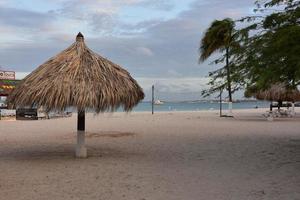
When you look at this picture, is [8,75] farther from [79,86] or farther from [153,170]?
[153,170]

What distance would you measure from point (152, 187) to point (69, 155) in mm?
4330

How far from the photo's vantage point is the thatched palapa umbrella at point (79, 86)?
9.73 m

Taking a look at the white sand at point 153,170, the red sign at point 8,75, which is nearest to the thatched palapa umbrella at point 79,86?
the white sand at point 153,170

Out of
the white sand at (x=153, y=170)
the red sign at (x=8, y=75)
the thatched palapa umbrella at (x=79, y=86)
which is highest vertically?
the red sign at (x=8, y=75)

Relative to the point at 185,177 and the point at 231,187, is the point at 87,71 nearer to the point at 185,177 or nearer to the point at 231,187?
the point at 185,177

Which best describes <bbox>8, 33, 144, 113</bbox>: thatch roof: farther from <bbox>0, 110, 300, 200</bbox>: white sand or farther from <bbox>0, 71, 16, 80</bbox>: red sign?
<bbox>0, 71, 16, 80</bbox>: red sign

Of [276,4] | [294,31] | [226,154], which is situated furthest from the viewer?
[226,154]

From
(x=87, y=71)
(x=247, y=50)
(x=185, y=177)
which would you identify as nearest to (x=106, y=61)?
(x=87, y=71)

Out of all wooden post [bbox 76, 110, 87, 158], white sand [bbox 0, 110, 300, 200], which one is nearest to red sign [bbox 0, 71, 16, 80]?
white sand [bbox 0, 110, 300, 200]

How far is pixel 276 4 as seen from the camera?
31.9 ft

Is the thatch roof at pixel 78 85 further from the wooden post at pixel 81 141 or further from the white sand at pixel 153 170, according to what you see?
the white sand at pixel 153 170

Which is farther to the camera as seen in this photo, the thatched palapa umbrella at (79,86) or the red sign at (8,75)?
the red sign at (8,75)

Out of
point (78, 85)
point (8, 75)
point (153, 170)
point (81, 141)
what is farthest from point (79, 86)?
point (8, 75)

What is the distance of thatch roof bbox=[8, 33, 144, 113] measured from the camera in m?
9.73
